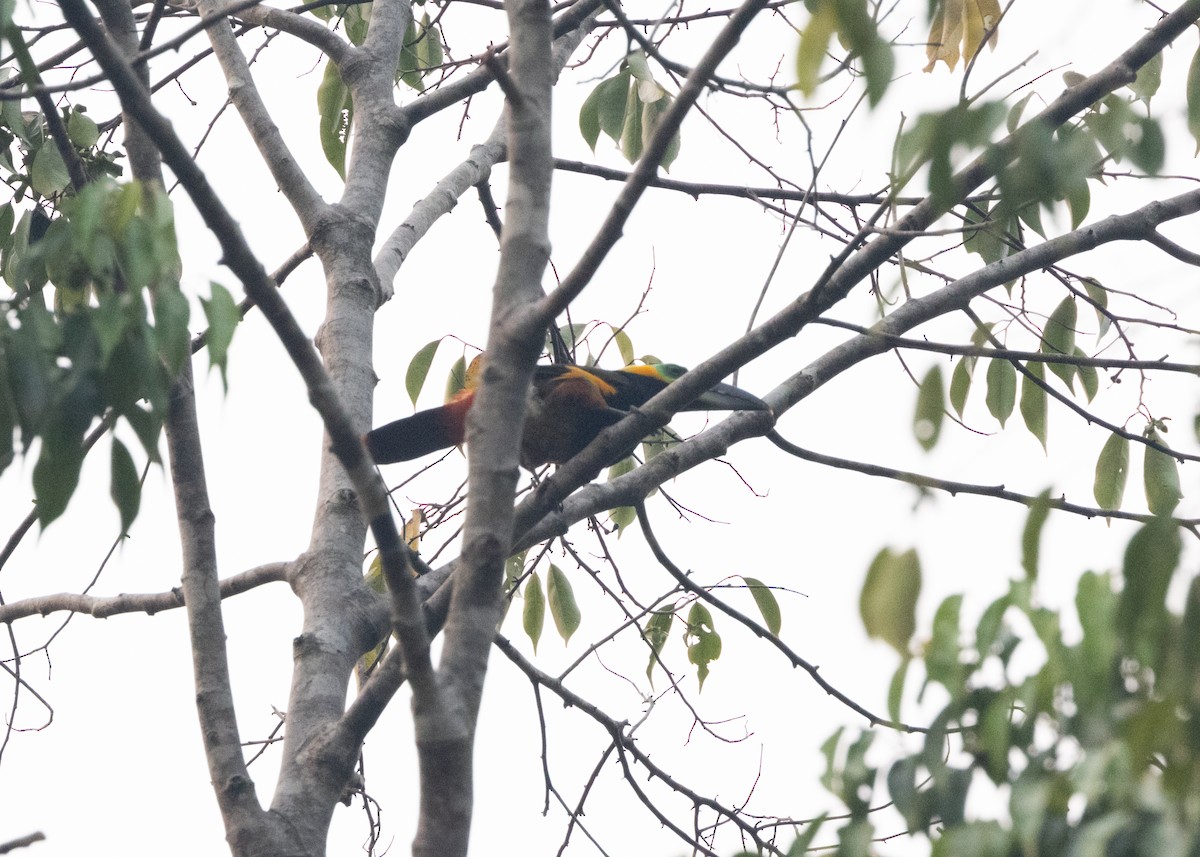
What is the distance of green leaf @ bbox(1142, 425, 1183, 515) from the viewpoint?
2.81 m

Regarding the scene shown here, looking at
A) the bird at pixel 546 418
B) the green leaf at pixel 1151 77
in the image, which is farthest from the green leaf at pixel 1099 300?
the bird at pixel 546 418

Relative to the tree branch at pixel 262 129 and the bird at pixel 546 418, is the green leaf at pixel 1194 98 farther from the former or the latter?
the tree branch at pixel 262 129

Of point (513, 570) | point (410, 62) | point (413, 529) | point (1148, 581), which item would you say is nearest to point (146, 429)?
point (1148, 581)

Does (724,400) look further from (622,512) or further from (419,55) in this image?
(419,55)

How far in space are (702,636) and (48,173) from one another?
2191 mm

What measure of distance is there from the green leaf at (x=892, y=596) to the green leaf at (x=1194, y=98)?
1901 millimetres

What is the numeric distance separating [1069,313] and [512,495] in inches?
82.8

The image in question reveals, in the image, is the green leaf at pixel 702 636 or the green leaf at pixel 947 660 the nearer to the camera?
the green leaf at pixel 947 660

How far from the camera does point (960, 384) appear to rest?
302 centimetres

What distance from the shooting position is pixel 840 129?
2.48 m

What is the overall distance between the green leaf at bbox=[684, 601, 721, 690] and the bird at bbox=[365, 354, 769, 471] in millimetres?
623

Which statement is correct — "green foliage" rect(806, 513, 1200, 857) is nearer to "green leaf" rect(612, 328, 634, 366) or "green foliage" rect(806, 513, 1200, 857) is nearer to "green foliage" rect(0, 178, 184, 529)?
"green foliage" rect(0, 178, 184, 529)

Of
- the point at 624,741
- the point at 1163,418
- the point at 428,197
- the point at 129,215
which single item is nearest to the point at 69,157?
the point at 129,215

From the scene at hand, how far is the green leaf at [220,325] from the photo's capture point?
166cm
